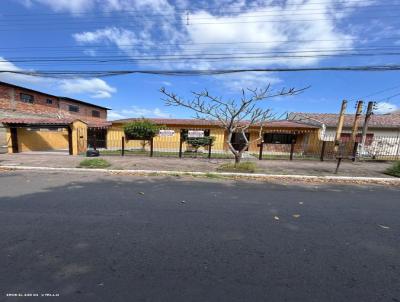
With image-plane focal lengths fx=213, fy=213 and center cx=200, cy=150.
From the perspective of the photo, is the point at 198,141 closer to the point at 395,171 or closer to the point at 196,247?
the point at 395,171

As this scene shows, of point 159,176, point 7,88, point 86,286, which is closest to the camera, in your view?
point 86,286

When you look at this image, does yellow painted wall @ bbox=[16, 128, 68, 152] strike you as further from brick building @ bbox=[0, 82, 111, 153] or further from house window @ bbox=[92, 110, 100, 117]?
house window @ bbox=[92, 110, 100, 117]

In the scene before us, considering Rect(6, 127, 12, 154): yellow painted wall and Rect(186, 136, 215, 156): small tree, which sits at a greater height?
Rect(186, 136, 215, 156): small tree

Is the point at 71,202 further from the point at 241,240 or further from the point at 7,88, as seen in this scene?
the point at 7,88

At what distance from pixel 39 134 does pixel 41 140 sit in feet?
1.74

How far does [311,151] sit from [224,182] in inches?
516

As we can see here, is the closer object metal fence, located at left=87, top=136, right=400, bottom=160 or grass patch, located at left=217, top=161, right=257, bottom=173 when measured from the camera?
grass patch, located at left=217, top=161, right=257, bottom=173

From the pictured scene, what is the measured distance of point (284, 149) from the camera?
1984cm

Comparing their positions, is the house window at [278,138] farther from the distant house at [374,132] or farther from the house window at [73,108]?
the house window at [73,108]

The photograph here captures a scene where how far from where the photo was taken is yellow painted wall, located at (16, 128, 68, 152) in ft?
50.8

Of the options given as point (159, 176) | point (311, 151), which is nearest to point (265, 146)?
point (311, 151)

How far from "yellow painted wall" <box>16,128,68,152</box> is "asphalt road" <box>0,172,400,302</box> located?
12.9 metres

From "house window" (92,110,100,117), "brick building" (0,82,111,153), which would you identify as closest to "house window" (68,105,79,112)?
"brick building" (0,82,111,153)

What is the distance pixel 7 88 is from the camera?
1862 cm
